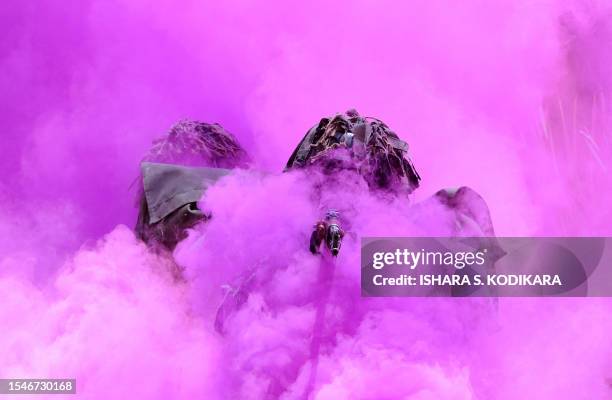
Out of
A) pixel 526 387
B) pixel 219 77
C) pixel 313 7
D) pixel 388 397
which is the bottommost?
pixel 388 397

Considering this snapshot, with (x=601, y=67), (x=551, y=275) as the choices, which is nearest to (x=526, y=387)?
(x=551, y=275)

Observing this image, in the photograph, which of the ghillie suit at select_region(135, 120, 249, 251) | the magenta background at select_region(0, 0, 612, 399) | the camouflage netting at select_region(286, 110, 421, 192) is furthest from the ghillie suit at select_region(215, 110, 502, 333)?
the ghillie suit at select_region(135, 120, 249, 251)

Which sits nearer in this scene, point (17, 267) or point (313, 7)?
point (17, 267)

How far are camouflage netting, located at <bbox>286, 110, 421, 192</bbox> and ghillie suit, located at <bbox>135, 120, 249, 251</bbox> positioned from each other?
1.11 feet

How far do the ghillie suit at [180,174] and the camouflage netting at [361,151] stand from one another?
339mm

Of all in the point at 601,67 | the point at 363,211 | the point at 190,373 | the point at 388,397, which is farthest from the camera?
the point at 601,67

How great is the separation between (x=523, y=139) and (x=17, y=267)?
2.41m

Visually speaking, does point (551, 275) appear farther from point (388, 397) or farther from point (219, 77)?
point (219, 77)

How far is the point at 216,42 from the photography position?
3.71 m

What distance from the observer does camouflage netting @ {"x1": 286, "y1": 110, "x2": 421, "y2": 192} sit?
105 inches

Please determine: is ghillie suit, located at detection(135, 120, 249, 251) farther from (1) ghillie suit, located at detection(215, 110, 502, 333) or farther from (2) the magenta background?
(1) ghillie suit, located at detection(215, 110, 502, 333)

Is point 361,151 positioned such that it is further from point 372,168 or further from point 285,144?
point 285,144

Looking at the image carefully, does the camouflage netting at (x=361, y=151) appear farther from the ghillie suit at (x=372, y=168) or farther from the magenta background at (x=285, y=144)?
the magenta background at (x=285, y=144)

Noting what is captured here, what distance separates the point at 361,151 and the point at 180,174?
2.16 feet
